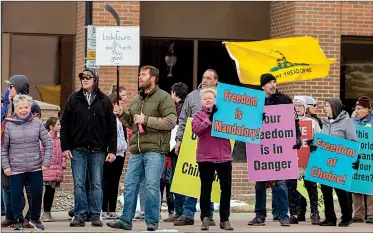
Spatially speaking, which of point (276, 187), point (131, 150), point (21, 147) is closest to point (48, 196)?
point (21, 147)

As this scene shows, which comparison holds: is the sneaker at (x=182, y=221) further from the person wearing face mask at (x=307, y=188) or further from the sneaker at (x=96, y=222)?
the person wearing face mask at (x=307, y=188)

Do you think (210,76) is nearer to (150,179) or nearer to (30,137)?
(150,179)

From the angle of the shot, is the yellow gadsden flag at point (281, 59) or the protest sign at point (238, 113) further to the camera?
the yellow gadsden flag at point (281, 59)

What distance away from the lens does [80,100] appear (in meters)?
12.7

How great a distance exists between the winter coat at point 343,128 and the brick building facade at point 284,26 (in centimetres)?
523

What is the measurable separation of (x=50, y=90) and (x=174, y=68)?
2.58m

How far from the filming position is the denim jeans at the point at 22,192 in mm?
12094

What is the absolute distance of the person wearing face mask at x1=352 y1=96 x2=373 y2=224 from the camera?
47.1 feet

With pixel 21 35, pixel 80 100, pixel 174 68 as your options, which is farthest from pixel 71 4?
pixel 80 100

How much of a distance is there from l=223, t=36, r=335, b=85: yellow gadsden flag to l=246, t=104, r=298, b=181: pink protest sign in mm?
2476

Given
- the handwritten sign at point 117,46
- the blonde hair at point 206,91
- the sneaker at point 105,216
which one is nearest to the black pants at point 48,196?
the sneaker at point 105,216

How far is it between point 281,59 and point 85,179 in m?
4.60

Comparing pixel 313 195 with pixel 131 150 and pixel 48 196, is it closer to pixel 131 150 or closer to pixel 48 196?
pixel 131 150

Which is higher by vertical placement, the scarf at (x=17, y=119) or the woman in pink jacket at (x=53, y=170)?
the scarf at (x=17, y=119)
